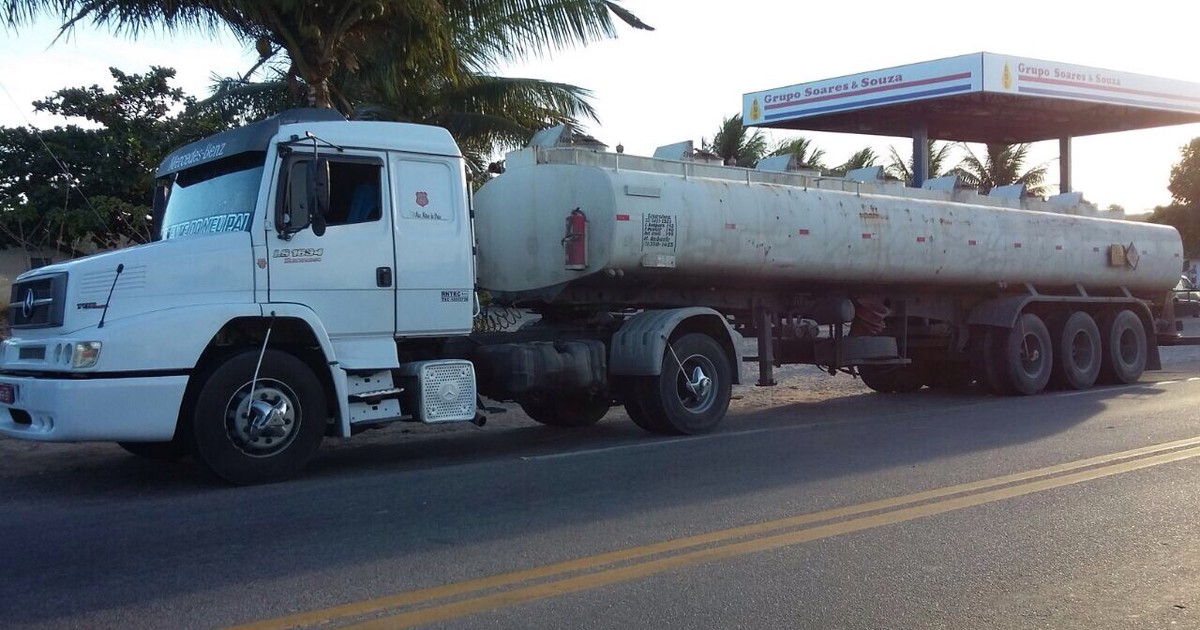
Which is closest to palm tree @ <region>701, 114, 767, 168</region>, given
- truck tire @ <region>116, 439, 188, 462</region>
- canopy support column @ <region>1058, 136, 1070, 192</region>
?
canopy support column @ <region>1058, 136, 1070, 192</region>

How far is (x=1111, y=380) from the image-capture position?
16594mm

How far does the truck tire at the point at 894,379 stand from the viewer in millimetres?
16297

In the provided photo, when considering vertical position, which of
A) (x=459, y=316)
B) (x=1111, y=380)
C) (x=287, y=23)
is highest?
(x=287, y=23)

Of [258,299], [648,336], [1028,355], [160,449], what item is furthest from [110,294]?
[1028,355]

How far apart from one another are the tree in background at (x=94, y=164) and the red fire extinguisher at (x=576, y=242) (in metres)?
8.76

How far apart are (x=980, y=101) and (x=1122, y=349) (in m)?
8.96

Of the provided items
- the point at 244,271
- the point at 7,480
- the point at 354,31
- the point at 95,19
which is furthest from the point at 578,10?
the point at 7,480

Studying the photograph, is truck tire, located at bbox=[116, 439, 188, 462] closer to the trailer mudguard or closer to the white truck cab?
the white truck cab

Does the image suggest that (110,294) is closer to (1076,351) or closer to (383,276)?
(383,276)

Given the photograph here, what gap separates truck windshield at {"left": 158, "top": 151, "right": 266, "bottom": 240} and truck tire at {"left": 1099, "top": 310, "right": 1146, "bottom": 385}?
13.0 meters

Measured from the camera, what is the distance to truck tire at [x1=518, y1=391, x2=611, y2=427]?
39.0 ft

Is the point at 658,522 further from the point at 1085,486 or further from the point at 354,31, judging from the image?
the point at 354,31

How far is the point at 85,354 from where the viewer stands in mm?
7555

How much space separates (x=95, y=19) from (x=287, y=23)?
2170 mm
